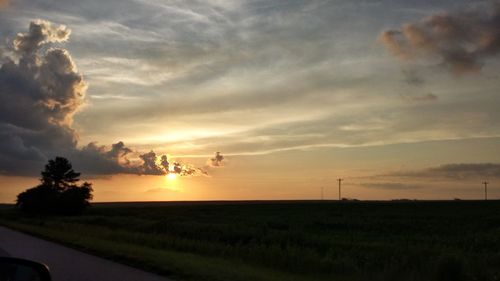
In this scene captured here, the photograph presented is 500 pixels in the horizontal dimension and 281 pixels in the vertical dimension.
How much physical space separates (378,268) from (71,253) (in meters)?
11.2

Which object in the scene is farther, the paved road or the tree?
the tree

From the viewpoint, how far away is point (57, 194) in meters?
101

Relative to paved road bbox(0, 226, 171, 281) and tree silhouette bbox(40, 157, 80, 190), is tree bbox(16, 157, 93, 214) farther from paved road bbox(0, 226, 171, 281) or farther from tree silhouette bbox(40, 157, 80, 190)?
paved road bbox(0, 226, 171, 281)

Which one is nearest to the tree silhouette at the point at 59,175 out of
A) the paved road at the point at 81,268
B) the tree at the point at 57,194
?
the tree at the point at 57,194

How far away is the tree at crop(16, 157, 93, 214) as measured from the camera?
97.7 meters

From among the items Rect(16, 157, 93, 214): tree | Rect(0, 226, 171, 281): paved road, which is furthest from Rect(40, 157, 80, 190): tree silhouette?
Rect(0, 226, 171, 281): paved road

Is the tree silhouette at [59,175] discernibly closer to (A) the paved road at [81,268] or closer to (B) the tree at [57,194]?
(B) the tree at [57,194]

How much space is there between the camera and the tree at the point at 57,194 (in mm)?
97688

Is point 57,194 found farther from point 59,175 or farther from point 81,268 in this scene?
point 81,268

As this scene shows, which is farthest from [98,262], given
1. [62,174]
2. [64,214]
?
[62,174]

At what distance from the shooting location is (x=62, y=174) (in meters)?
113

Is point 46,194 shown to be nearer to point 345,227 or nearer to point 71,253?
point 345,227

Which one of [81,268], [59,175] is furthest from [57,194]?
[81,268]

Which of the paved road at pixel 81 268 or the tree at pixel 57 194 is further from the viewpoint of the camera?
the tree at pixel 57 194
